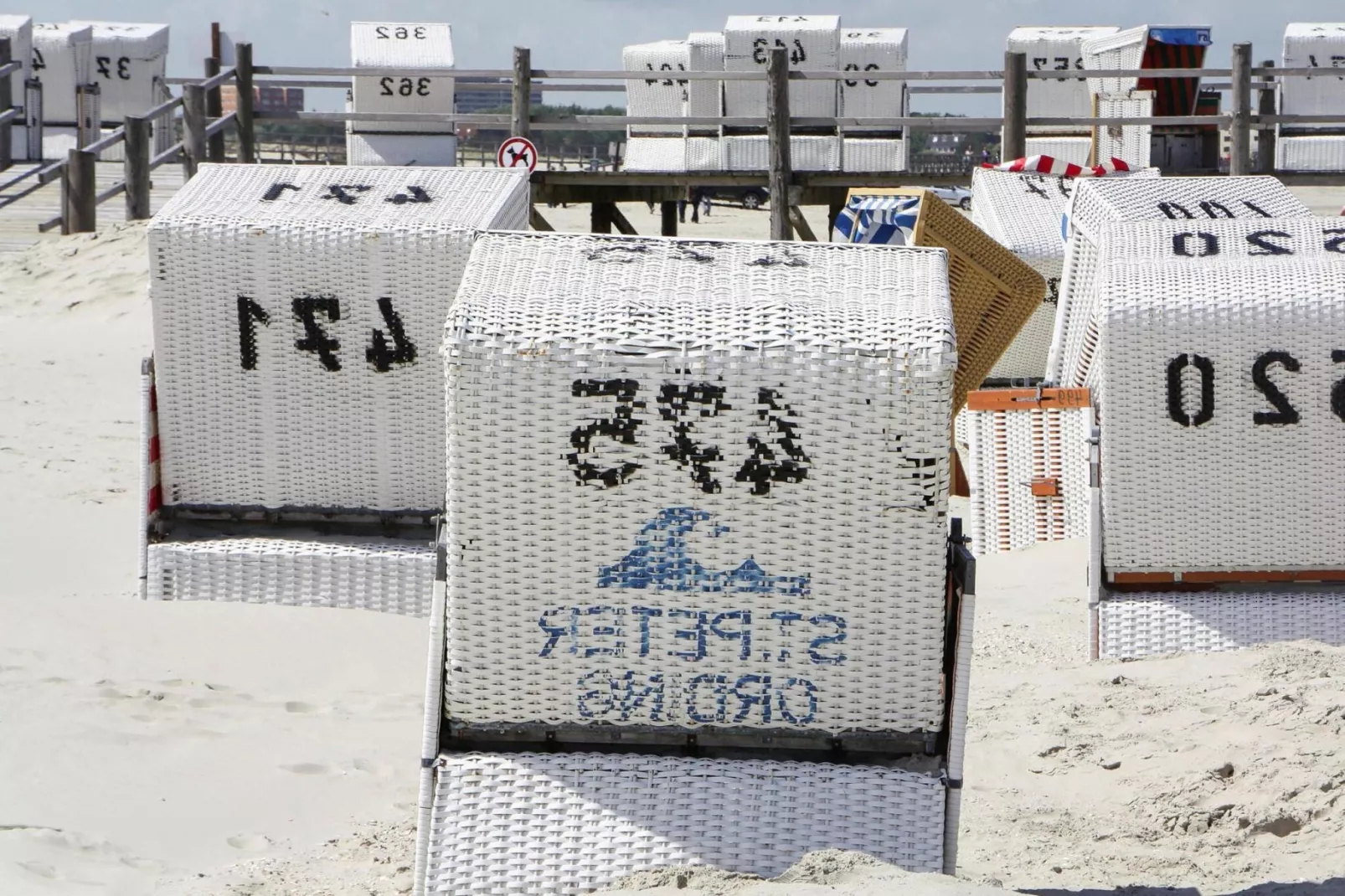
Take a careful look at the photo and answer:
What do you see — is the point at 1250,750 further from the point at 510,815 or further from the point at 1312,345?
the point at 510,815

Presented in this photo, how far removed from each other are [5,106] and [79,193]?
5.58 meters

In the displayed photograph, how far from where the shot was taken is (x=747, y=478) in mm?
3402

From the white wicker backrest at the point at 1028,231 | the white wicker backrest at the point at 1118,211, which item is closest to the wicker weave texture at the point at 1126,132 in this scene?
the white wicker backrest at the point at 1028,231

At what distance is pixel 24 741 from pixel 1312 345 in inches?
155

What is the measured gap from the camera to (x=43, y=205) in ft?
55.8

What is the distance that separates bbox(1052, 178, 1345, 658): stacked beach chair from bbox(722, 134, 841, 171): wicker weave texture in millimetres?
9926

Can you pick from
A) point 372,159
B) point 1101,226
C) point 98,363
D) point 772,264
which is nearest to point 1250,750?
point 772,264

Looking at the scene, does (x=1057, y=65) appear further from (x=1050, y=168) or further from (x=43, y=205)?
(x=43, y=205)

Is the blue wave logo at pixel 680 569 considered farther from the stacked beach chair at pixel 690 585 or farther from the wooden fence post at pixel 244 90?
the wooden fence post at pixel 244 90

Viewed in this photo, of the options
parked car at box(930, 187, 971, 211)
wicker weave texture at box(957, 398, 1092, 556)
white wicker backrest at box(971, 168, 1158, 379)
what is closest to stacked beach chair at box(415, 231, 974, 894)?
wicker weave texture at box(957, 398, 1092, 556)

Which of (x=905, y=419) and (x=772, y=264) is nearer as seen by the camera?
(x=905, y=419)

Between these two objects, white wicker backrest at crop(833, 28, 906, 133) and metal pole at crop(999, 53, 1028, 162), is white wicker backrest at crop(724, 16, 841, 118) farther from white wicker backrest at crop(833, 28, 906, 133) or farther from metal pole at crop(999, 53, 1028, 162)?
metal pole at crop(999, 53, 1028, 162)

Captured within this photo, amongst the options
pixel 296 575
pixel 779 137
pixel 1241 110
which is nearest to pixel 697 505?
pixel 296 575

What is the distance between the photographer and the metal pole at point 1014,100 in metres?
13.0
